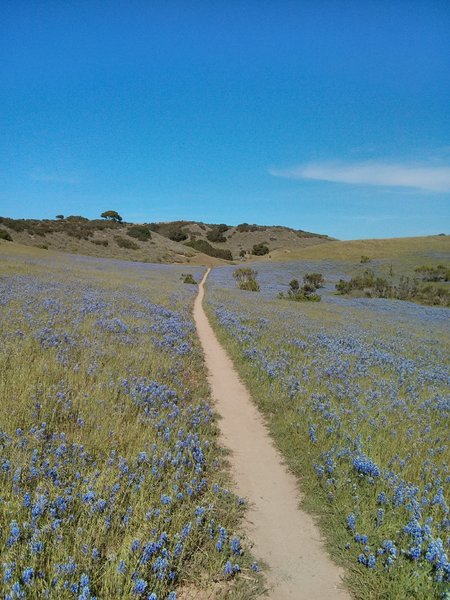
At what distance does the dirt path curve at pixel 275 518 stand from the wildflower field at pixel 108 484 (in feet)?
0.87

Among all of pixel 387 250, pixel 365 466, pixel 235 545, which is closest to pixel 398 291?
pixel 387 250

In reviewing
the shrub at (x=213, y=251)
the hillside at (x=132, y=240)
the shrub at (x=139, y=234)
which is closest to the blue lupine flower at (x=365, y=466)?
the hillside at (x=132, y=240)

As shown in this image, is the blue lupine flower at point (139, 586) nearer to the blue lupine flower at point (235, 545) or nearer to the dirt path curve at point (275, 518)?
the blue lupine flower at point (235, 545)

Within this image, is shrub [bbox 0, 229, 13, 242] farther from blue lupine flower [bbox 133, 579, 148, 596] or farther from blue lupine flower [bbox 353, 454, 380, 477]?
blue lupine flower [bbox 133, 579, 148, 596]

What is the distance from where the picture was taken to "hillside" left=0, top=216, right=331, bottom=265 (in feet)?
242

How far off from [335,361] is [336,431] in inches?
Result: 208

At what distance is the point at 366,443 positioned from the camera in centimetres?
631

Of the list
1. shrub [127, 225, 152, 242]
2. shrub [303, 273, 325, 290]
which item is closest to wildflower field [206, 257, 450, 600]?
shrub [303, 273, 325, 290]

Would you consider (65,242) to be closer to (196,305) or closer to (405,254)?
(196,305)

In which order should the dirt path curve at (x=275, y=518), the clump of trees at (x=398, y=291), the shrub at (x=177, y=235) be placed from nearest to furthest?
the dirt path curve at (x=275, y=518) → the clump of trees at (x=398, y=291) → the shrub at (x=177, y=235)

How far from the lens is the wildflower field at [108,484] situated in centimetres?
316

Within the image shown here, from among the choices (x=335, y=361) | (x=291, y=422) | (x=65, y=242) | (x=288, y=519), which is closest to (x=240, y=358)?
(x=335, y=361)

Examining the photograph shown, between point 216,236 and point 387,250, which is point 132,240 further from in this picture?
point 387,250

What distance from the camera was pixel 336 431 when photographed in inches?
262
